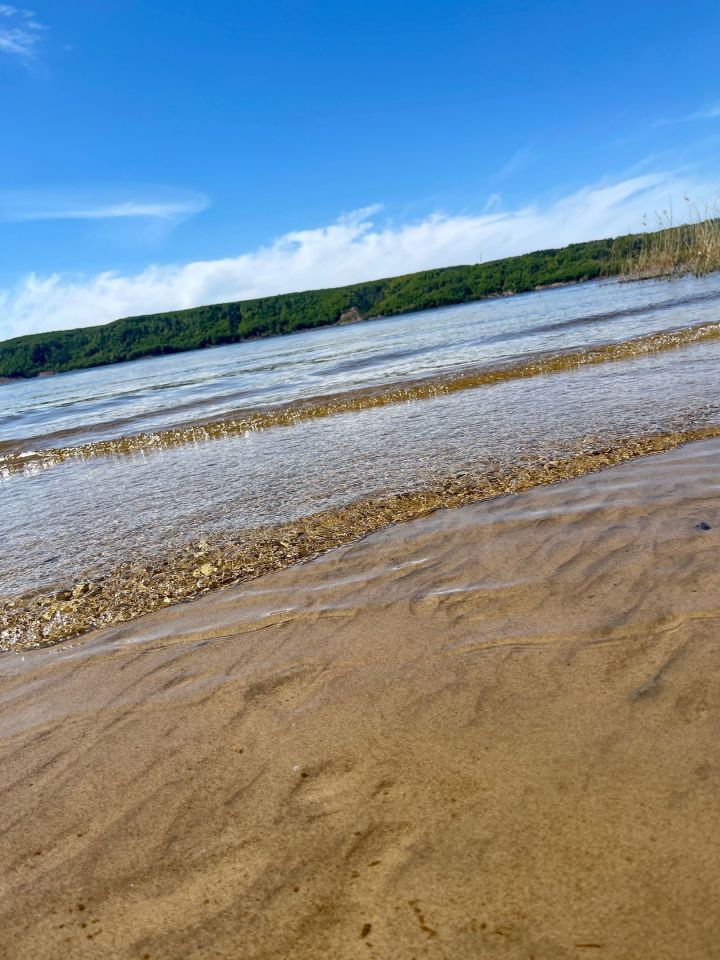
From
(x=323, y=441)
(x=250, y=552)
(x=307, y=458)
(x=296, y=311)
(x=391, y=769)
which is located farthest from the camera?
(x=296, y=311)

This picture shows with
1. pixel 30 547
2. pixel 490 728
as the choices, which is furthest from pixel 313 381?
pixel 490 728

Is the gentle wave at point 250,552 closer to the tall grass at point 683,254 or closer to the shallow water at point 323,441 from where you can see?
the shallow water at point 323,441

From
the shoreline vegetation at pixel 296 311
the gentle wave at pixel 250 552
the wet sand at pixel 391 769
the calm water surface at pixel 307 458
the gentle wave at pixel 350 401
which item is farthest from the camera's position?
the shoreline vegetation at pixel 296 311

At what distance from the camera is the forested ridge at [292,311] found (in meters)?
96.4

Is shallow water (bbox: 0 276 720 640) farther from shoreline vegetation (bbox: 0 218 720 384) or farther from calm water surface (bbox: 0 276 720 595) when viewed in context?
shoreline vegetation (bbox: 0 218 720 384)

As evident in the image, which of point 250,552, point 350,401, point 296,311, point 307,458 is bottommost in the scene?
point 250,552

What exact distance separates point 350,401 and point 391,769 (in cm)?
1090

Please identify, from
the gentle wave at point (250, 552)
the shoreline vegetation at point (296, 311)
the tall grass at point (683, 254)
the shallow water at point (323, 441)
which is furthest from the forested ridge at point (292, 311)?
the gentle wave at point (250, 552)

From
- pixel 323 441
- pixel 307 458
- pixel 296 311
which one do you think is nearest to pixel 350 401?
pixel 323 441

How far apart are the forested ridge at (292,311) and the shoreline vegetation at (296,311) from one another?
0.49 feet

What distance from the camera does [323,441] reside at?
29.5 ft

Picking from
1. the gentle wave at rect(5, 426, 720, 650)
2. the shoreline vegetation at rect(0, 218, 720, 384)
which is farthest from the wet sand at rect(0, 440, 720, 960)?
the shoreline vegetation at rect(0, 218, 720, 384)

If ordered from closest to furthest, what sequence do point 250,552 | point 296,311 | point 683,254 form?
point 250,552
point 683,254
point 296,311

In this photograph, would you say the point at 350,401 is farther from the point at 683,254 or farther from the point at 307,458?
the point at 683,254
